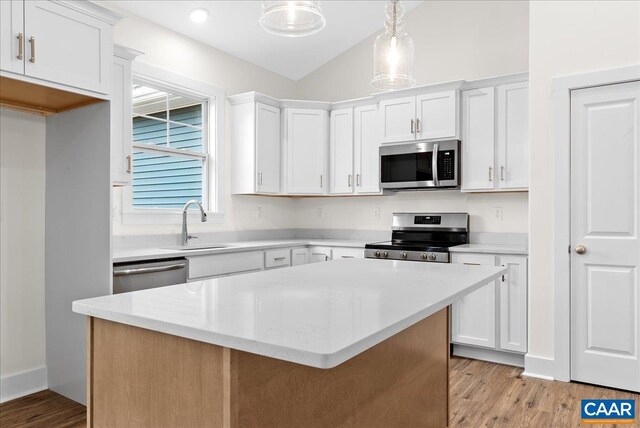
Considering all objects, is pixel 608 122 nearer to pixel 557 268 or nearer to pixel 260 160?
pixel 557 268

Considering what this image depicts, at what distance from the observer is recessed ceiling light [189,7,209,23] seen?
3.84 m

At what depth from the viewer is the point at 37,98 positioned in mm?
2729

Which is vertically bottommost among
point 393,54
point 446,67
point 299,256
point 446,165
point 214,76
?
point 299,256

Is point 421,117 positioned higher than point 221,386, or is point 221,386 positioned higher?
point 421,117

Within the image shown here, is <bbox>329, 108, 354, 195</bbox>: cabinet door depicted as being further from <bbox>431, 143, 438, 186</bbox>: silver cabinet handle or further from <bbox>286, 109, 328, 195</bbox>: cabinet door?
<bbox>431, 143, 438, 186</bbox>: silver cabinet handle

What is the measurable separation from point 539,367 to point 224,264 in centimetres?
256

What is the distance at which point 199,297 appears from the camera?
147 cm

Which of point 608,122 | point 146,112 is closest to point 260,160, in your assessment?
point 146,112

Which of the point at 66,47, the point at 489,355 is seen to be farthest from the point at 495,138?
the point at 66,47

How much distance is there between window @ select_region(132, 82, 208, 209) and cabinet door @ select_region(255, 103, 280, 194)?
53 cm

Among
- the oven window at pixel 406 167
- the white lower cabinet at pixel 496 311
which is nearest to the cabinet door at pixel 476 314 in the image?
the white lower cabinet at pixel 496 311

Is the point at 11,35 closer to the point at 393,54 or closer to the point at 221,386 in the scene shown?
the point at 393,54

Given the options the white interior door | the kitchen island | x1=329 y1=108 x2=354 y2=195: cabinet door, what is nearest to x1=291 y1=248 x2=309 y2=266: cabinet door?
x1=329 y1=108 x2=354 y2=195: cabinet door

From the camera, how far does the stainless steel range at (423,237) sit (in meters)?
3.87
